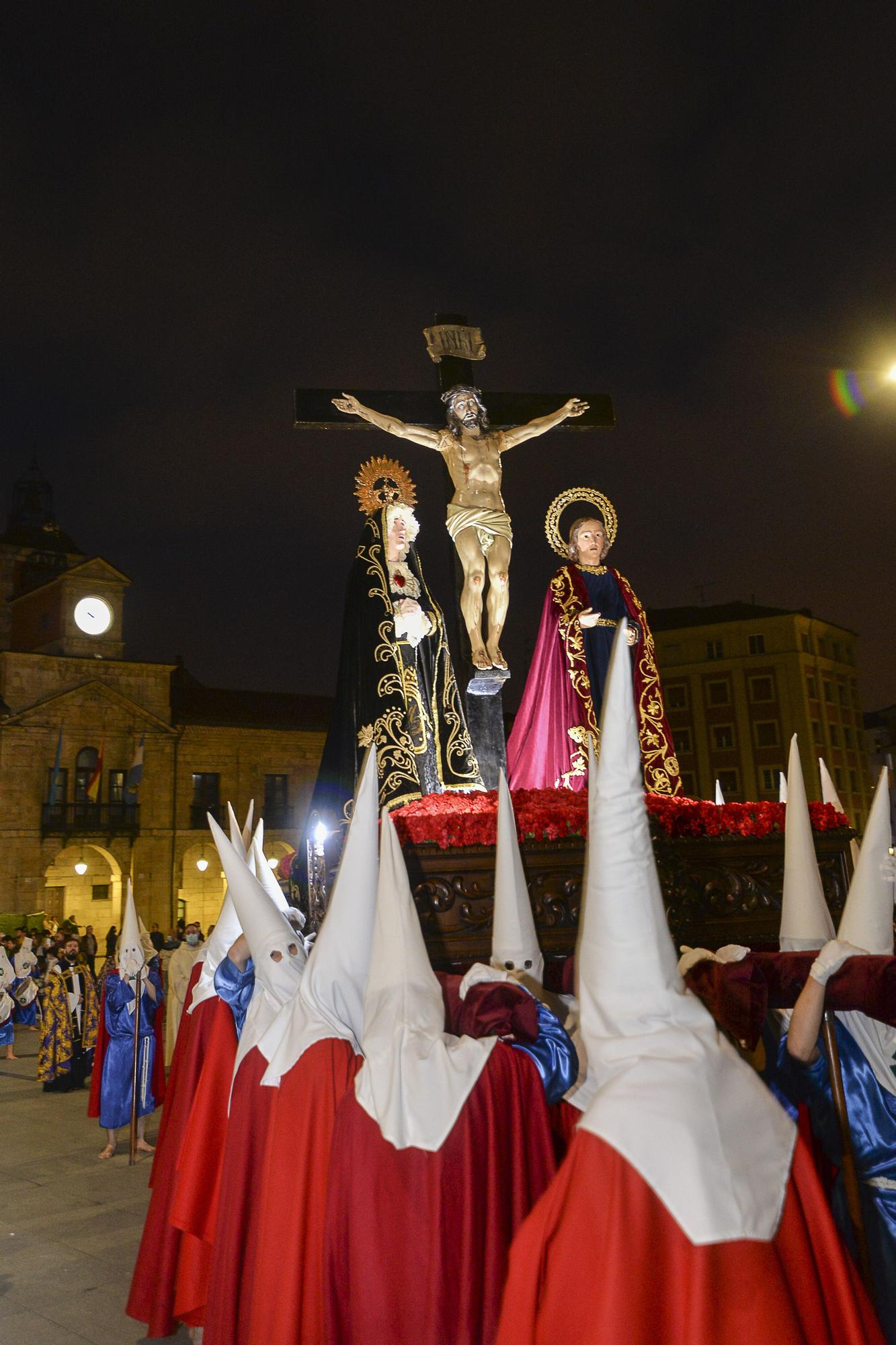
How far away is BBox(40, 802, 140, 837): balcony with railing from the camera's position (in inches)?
1235

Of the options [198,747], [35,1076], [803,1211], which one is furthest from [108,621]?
[803,1211]

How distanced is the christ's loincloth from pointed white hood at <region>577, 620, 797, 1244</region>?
15.8 feet

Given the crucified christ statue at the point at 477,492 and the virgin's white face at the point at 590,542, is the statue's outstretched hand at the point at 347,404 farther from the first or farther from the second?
the virgin's white face at the point at 590,542

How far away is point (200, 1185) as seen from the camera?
464 centimetres

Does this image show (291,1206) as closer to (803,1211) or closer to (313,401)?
(803,1211)

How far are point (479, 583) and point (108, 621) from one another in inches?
1163

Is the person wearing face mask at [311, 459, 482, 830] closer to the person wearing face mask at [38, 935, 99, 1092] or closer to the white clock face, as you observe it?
the person wearing face mask at [38, 935, 99, 1092]

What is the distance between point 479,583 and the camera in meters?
7.16

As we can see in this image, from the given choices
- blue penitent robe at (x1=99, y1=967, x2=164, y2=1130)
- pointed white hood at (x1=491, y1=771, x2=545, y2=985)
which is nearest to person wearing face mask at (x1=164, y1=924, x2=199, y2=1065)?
blue penitent robe at (x1=99, y1=967, x2=164, y2=1130)

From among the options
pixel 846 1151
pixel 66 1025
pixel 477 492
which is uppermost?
pixel 477 492

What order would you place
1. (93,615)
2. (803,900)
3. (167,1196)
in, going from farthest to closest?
(93,615) → (167,1196) → (803,900)

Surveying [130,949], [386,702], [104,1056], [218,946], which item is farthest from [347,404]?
[104,1056]

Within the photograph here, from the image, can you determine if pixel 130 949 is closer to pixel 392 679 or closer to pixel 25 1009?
pixel 392 679

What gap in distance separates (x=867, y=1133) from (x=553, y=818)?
2.76 meters
